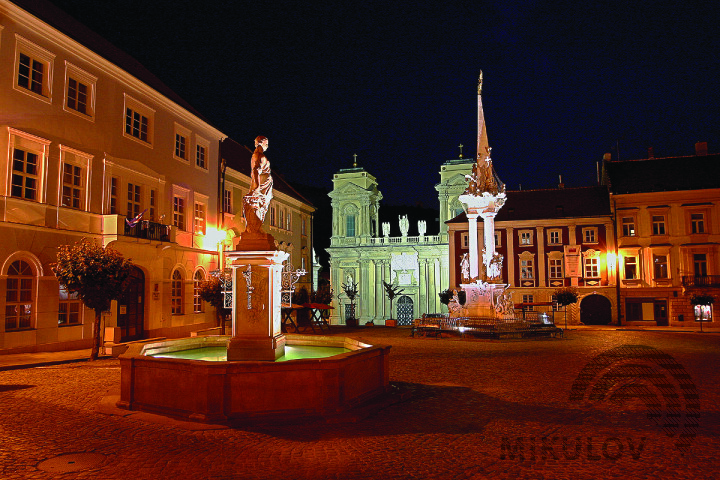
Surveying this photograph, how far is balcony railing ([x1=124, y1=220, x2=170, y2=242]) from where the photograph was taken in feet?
72.8

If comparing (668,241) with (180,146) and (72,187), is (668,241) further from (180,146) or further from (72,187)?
(72,187)

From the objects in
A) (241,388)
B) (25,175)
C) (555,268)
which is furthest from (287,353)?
(555,268)

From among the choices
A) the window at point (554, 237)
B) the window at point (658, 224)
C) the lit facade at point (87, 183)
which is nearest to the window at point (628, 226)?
the window at point (658, 224)

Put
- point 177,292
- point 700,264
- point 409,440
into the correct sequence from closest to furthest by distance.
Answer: point 409,440 < point 177,292 < point 700,264

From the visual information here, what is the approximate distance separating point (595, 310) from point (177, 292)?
32.1 m

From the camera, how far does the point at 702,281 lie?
130ft

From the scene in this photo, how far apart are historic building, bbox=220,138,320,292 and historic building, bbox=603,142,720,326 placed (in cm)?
2476

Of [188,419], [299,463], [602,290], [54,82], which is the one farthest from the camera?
[602,290]

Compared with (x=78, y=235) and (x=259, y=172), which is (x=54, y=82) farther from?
(x=259, y=172)

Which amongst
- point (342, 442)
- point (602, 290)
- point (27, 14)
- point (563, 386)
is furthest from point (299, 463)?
point (602, 290)

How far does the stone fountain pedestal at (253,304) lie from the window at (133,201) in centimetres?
1458

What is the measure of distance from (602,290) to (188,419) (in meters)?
40.8

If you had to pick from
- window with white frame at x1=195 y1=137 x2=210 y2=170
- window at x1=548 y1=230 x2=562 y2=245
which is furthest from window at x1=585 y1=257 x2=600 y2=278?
window with white frame at x1=195 y1=137 x2=210 y2=170

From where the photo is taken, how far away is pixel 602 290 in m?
43.0
